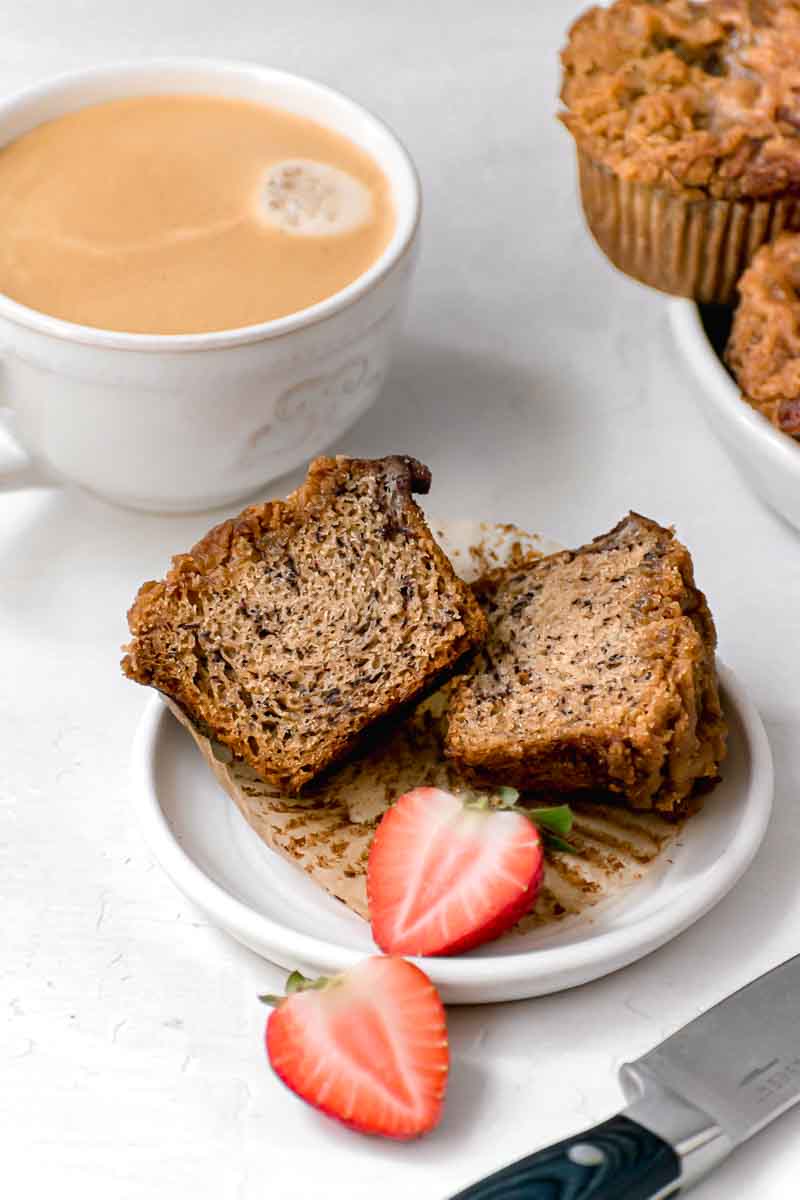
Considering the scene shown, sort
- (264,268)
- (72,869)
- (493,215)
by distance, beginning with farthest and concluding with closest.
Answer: (493,215) < (264,268) < (72,869)

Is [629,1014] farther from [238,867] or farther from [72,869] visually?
[72,869]

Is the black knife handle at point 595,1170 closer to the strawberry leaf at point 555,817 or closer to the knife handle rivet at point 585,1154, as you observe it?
the knife handle rivet at point 585,1154

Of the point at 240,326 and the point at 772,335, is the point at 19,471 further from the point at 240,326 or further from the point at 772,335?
the point at 772,335

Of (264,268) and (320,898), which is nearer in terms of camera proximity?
(320,898)

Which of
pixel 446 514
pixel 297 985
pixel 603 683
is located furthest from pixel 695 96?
pixel 297 985

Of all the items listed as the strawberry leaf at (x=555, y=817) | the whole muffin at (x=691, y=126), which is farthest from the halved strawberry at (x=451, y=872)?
the whole muffin at (x=691, y=126)

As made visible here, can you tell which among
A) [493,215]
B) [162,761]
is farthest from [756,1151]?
[493,215]
